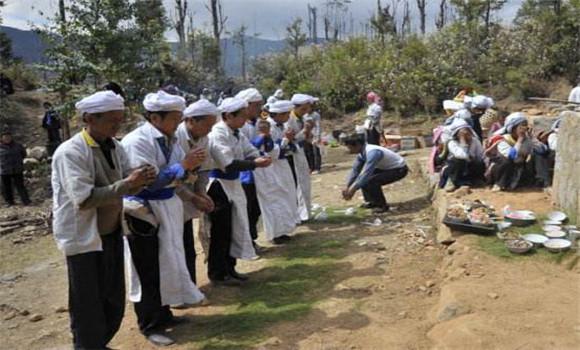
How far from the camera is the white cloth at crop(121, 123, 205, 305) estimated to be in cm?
379

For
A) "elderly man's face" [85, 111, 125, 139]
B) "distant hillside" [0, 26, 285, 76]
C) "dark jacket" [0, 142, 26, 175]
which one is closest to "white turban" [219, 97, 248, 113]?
"elderly man's face" [85, 111, 125, 139]

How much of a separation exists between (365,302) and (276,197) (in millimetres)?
2073

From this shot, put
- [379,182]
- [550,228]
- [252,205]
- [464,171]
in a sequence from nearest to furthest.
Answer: [550,228]
[252,205]
[464,171]
[379,182]

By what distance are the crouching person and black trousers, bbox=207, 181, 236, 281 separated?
1391 mm

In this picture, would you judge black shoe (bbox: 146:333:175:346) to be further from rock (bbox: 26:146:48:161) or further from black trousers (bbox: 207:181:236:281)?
rock (bbox: 26:146:48:161)

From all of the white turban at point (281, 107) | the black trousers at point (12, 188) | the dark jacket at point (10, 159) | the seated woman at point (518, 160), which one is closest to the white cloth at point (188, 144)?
the white turban at point (281, 107)

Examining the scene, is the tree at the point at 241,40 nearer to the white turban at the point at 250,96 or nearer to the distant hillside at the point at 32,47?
the distant hillside at the point at 32,47

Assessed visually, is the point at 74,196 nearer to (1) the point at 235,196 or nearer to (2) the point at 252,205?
(1) the point at 235,196

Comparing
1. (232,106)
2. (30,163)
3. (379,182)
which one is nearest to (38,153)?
(30,163)

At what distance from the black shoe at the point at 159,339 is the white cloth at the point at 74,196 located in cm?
90

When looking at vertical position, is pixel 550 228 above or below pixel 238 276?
above

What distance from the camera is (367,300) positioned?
177 inches

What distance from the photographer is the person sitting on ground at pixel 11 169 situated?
10.8 meters

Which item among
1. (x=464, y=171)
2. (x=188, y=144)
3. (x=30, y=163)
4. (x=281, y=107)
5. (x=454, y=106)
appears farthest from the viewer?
(x=30, y=163)
